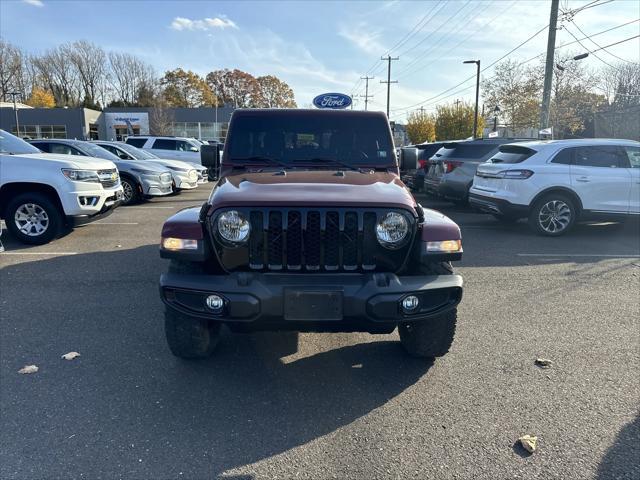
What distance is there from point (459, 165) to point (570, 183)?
3.14 m

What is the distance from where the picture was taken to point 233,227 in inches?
115

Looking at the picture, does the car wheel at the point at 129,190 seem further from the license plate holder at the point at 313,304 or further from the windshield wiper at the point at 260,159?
the license plate holder at the point at 313,304

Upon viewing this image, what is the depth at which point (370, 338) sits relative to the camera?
160 inches

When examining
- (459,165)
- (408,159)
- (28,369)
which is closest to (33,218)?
(28,369)

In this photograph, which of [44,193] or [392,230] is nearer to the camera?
[392,230]

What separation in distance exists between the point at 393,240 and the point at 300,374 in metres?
1.27

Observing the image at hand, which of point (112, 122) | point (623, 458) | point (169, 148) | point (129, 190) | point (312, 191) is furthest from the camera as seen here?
point (112, 122)

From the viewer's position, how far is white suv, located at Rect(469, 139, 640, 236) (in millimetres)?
8406

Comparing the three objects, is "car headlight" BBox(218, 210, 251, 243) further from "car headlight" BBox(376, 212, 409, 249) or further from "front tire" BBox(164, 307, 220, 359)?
"car headlight" BBox(376, 212, 409, 249)

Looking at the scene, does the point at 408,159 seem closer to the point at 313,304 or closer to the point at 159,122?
the point at 313,304

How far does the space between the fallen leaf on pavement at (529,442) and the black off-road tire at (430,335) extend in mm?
876

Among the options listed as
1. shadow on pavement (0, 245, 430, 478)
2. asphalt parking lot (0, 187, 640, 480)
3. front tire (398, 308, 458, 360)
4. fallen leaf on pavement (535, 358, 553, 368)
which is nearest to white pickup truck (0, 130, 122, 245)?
asphalt parking lot (0, 187, 640, 480)

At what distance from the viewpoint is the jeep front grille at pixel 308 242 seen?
115 inches

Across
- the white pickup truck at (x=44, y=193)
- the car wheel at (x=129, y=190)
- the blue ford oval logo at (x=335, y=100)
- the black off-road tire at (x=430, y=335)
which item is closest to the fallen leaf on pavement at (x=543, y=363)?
the black off-road tire at (x=430, y=335)
